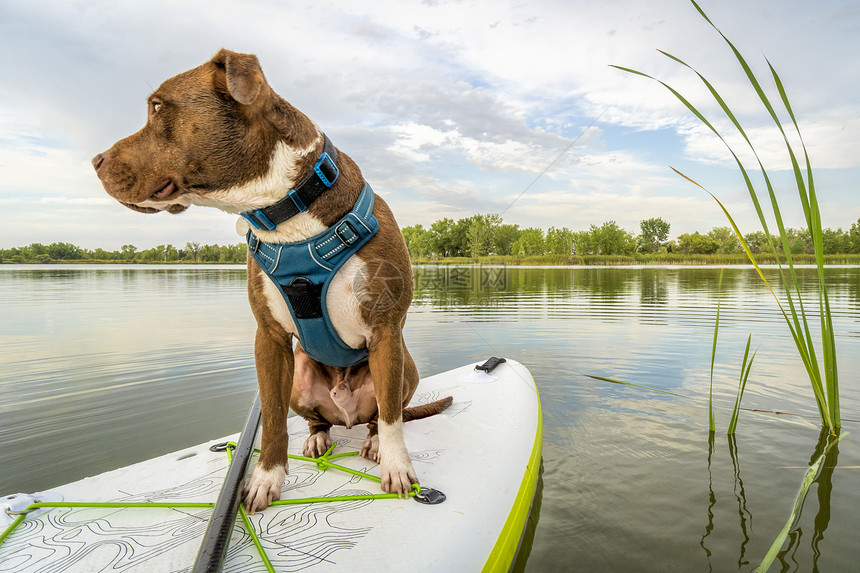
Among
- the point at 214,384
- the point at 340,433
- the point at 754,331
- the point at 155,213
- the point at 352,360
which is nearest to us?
the point at 155,213

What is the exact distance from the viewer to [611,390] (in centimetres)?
531

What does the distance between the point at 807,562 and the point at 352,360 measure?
2674 millimetres

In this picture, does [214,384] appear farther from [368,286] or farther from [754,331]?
[754,331]

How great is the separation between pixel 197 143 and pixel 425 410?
2.36 meters

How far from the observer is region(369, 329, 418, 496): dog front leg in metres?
2.14

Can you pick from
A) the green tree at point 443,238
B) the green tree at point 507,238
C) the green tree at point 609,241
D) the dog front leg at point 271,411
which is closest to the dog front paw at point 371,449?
the dog front leg at point 271,411

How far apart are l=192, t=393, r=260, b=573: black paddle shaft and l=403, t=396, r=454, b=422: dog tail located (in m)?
1.11

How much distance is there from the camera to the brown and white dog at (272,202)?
1730 millimetres

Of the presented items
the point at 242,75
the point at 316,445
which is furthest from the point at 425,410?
the point at 242,75

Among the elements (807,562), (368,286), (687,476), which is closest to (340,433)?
(368,286)

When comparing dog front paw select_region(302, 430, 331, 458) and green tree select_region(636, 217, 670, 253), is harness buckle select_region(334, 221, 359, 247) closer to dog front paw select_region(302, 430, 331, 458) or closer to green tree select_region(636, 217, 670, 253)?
dog front paw select_region(302, 430, 331, 458)

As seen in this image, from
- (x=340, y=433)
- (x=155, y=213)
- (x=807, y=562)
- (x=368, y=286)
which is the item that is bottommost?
(x=807, y=562)

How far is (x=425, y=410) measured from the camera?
3.33 metres

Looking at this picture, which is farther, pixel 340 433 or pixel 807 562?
pixel 340 433
